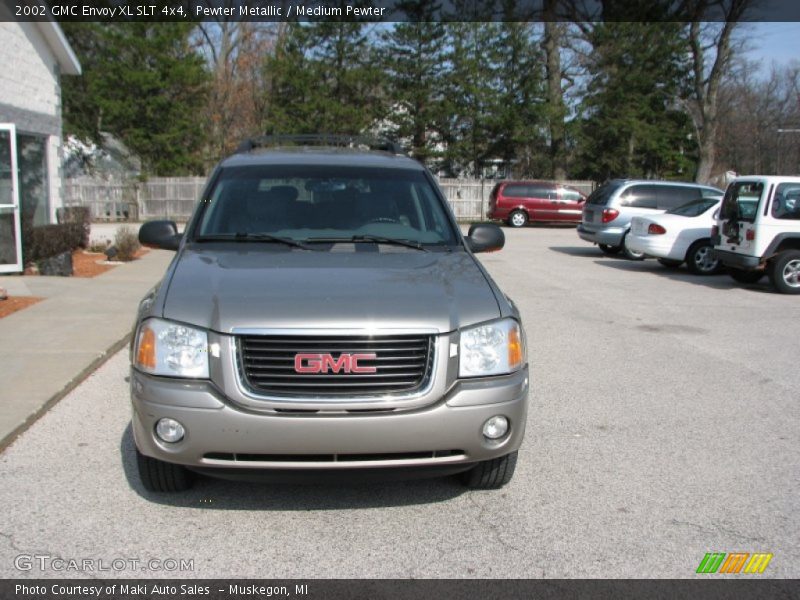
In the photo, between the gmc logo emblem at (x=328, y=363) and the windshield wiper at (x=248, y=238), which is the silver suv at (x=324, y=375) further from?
the windshield wiper at (x=248, y=238)

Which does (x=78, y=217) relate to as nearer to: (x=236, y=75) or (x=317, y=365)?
(x=317, y=365)

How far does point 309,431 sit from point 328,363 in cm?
32

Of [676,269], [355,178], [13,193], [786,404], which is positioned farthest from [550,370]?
[676,269]

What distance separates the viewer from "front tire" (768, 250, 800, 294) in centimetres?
1266

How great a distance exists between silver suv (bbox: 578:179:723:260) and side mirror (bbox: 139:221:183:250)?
1461cm

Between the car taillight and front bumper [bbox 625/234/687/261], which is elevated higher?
the car taillight

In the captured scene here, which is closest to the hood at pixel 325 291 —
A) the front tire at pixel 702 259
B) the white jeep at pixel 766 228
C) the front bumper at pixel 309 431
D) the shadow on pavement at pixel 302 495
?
the front bumper at pixel 309 431

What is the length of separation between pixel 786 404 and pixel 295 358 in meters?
4.52

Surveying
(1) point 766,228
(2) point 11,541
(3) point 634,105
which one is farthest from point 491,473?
(3) point 634,105

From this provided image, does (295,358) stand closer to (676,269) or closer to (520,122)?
(676,269)

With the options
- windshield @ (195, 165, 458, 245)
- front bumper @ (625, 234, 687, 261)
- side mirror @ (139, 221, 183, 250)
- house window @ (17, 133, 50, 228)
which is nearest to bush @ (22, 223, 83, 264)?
house window @ (17, 133, 50, 228)

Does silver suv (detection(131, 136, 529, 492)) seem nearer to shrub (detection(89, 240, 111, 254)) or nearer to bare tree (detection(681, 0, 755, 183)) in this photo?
shrub (detection(89, 240, 111, 254))

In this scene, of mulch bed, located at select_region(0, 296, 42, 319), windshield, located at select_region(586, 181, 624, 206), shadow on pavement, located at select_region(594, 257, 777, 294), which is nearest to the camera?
mulch bed, located at select_region(0, 296, 42, 319)

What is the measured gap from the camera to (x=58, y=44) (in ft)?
53.7
